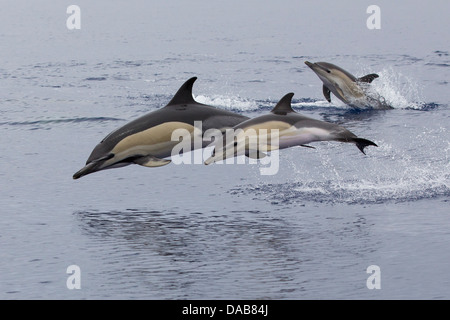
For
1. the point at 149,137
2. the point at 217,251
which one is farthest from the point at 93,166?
the point at 217,251

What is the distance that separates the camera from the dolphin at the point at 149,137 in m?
13.6

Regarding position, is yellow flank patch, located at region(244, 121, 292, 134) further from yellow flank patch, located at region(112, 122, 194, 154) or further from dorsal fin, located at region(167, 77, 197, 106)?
dorsal fin, located at region(167, 77, 197, 106)

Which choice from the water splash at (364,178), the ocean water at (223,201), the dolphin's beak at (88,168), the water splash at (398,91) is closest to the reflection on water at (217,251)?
the ocean water at (223,201)

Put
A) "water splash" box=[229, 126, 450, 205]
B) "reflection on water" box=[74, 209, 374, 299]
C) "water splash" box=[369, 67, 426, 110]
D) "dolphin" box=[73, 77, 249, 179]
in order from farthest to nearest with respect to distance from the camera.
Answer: "water splash" box=[369, 67, 426, 110] < "water splash" box=[229, 126, 450, 205] < "dolphin" box=[73, 77, 249, 179] < "reflection on water" box=[74, 209, 374, 299]

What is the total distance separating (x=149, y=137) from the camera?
13.6m

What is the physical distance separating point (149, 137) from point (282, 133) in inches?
64.1

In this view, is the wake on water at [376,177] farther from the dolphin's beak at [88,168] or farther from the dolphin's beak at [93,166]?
the dolphin's beak at [88,168]

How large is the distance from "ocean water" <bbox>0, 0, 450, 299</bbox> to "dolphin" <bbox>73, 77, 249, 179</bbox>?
946 mm

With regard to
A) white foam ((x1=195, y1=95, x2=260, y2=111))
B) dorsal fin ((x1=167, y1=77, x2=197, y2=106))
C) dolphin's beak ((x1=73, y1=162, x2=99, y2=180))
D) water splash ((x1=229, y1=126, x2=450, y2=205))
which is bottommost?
water splash ((x1=229, y1=126, x2=450, y2=205))

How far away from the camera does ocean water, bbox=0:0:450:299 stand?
1200 cm

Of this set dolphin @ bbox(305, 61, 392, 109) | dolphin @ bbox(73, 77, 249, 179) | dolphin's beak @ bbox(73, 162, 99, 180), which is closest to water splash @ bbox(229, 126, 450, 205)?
dolphin @ bbox(73, 77, 249, 179)

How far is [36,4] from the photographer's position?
88.2m

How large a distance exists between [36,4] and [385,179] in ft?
244

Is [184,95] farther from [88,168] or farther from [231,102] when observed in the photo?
[231,102]
